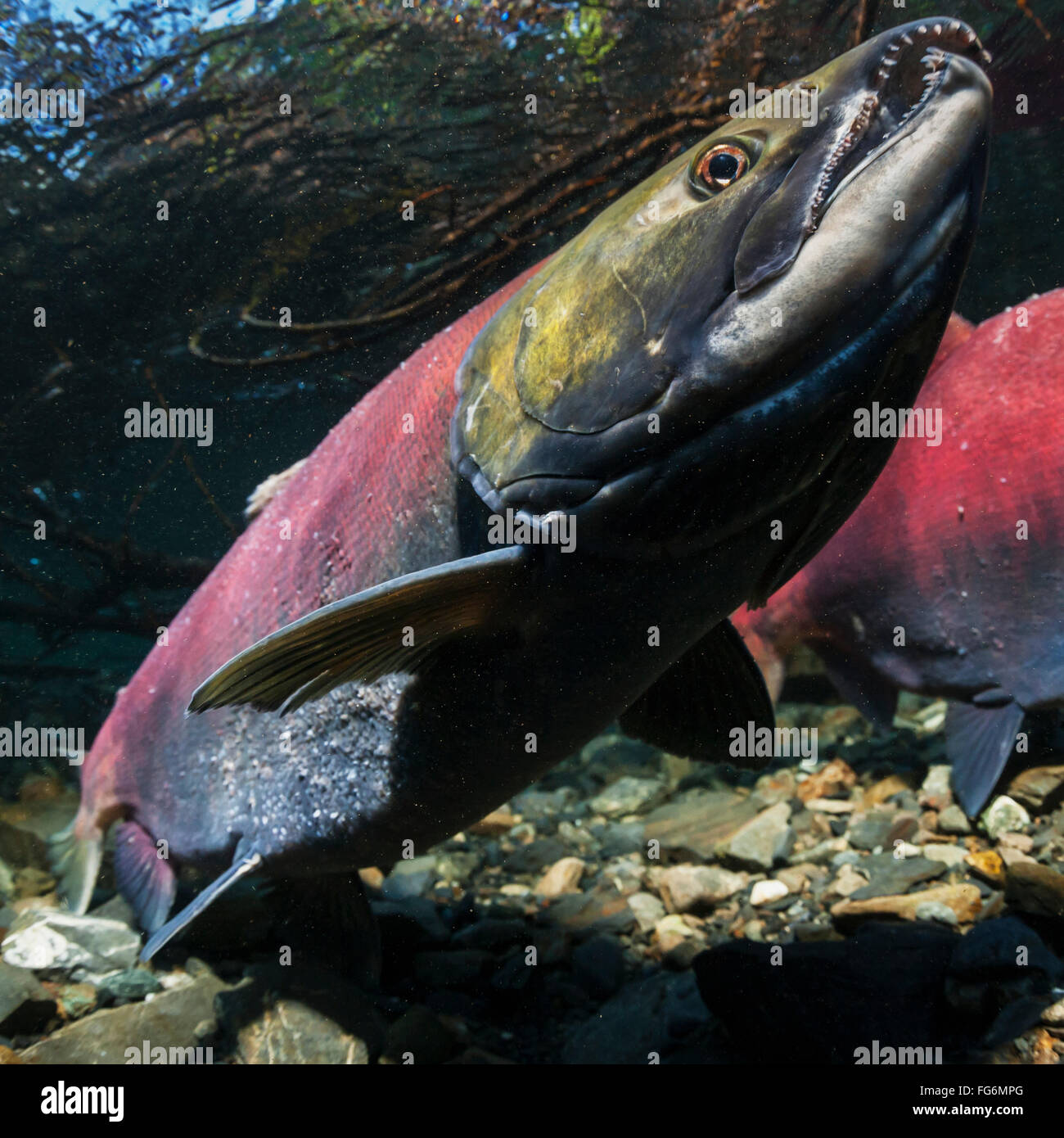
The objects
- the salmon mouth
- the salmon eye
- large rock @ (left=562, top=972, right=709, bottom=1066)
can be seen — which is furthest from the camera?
large rock @ (left=562, top=972, right=709, bottom=1066)

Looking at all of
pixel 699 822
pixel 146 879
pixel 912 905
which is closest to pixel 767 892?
pixel 912 905

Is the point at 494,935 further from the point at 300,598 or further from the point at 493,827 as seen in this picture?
the point at 300,598

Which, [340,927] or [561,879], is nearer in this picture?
[340,927]

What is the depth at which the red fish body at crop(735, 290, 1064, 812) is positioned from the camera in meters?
2.87

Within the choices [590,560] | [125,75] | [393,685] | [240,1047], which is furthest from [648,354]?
[125,75]

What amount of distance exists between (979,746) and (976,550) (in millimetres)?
825

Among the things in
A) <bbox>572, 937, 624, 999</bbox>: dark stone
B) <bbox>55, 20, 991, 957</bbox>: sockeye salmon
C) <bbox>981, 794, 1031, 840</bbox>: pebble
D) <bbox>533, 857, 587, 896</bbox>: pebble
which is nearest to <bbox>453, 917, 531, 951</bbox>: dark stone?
<bbox>572, 937, 624, 999</bbox>: dark stone

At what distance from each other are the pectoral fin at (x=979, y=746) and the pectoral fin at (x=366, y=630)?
240 cm

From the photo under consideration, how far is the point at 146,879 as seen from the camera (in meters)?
3.22

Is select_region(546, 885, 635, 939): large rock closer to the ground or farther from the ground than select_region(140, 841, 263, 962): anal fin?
→ closer to the ground

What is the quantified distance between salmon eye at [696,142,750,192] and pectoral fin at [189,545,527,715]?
830 mm

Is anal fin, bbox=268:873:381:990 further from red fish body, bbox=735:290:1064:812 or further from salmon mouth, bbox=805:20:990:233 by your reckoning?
salmon mouth, bbox=805:20:990:233

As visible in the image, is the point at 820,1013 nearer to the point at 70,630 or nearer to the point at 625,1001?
the point at 625,1001

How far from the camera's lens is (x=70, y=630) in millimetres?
8047
